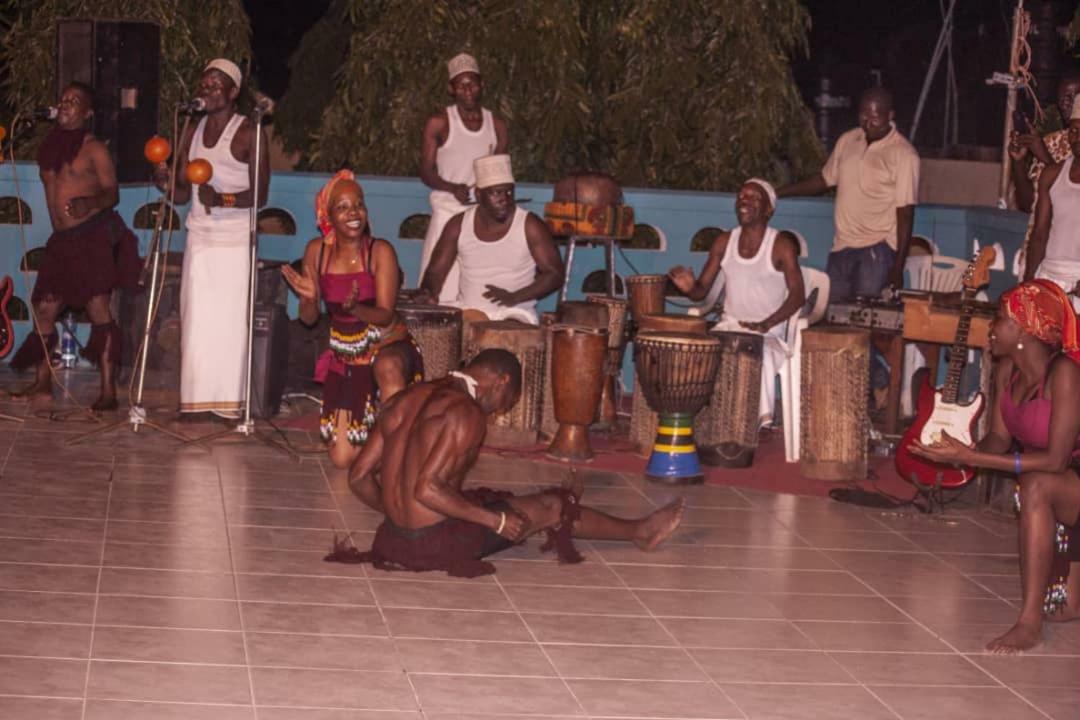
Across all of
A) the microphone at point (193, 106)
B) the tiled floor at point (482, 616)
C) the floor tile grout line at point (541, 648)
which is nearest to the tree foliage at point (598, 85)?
the microphone at point (193, 106)

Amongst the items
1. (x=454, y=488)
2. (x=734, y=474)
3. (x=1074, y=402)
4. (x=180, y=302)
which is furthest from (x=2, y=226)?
(x=1074, y=402)

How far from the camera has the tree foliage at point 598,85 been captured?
1373 cm

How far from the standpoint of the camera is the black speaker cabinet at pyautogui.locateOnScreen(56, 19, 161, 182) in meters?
11.6

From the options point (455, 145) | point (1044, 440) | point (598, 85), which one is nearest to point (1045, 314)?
point (1044, 440)

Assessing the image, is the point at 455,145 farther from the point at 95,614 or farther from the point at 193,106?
the point at 95,614

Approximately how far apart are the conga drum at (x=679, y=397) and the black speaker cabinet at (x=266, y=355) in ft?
7.89

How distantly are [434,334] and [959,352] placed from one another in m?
2.96

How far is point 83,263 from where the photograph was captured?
10.8m

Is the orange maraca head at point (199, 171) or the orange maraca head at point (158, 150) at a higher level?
the orange maraca head at point (158, 150)

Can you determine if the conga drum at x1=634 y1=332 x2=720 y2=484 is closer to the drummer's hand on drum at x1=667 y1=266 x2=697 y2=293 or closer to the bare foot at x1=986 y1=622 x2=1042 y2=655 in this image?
the drummer's hand on drum at x1=667 y1=266 x2=697 y2=293

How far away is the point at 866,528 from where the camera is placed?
29.3 ft

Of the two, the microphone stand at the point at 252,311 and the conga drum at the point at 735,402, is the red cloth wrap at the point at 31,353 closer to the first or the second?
the microphone stand at the point at 252,311

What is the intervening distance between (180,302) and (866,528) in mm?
4388

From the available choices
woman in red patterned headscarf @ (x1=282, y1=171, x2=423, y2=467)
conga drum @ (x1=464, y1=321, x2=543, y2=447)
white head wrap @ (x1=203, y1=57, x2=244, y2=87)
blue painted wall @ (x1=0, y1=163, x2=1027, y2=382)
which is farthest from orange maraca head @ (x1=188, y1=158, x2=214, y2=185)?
blue painted wall @ (x1=0, y1=163, x2=1027, y2=382)
